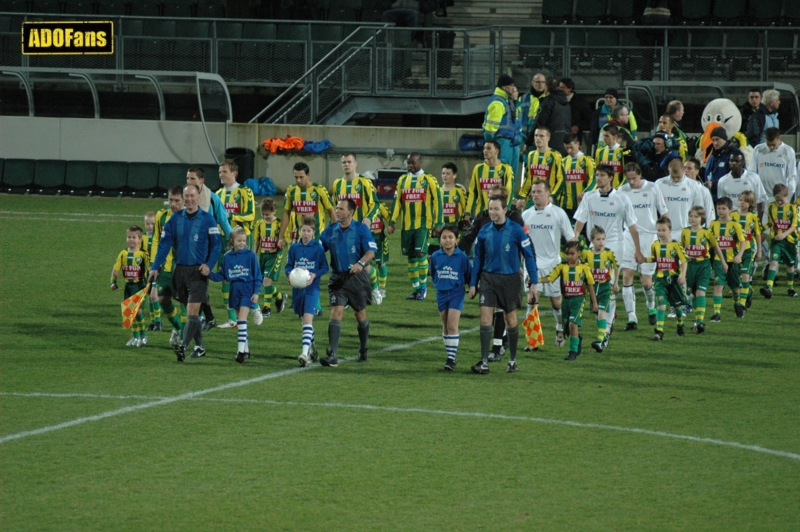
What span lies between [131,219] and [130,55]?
5.95 meters

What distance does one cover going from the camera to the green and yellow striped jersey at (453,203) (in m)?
17.5

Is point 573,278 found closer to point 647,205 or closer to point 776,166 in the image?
point 647,205

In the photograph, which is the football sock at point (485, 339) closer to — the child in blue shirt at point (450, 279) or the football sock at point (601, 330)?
the child in blue shirt at point (450, 279)

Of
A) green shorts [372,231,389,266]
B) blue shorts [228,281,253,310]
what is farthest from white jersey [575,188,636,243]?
blue shorts [228,281,253,310]

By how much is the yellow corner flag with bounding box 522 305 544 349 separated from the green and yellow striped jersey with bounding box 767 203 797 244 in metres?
5.66

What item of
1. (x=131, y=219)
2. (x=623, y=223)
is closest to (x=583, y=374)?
(x=623, y=223)

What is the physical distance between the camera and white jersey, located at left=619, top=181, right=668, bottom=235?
1519 centimetres

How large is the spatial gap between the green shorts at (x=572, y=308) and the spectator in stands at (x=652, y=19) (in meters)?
Result: 15.2

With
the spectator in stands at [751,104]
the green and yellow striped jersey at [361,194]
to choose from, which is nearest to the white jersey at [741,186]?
the spectator in stands at [751,104]

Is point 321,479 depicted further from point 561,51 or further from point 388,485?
point 561,51

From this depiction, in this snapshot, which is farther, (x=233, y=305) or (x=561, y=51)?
(x=561, y=51)

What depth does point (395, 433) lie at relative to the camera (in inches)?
375

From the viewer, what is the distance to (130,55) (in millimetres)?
29125

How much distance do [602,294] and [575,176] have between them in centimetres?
439
